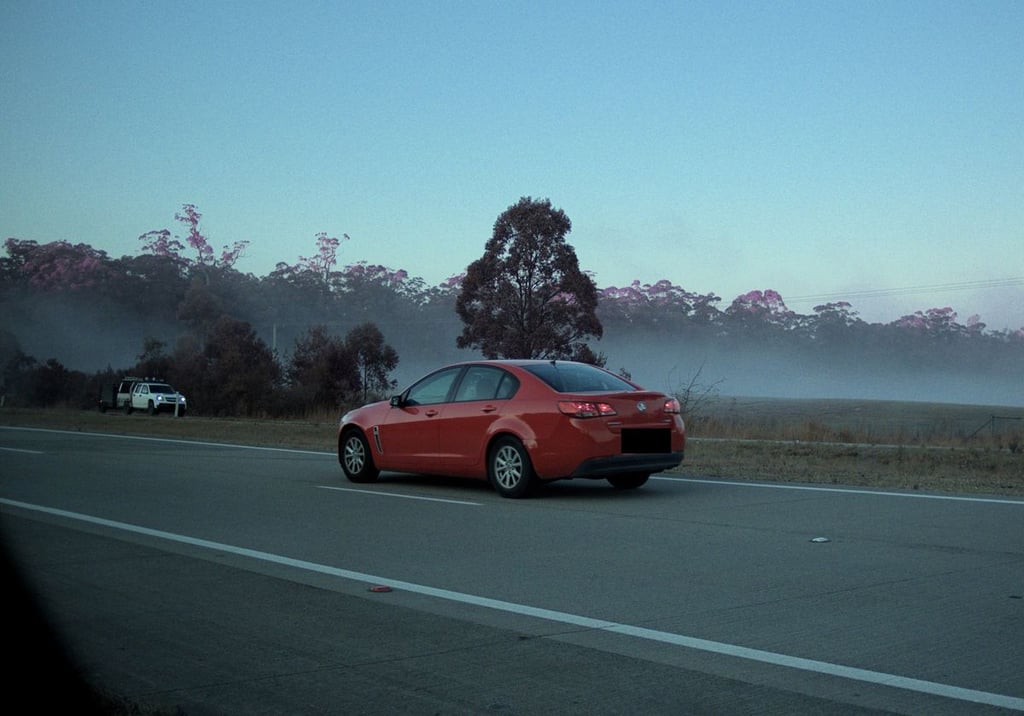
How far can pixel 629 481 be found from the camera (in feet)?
45.8

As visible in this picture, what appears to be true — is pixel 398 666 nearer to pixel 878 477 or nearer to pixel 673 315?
pixel 878 477

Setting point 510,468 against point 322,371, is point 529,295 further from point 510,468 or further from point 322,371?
point 510,468

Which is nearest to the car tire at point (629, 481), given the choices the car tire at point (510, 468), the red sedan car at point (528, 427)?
the red sedan car at point (528, 427)

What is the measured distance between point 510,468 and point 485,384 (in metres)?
1.20

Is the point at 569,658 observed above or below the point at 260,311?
below

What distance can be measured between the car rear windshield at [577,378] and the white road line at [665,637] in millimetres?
4673

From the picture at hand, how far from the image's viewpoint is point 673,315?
324ft

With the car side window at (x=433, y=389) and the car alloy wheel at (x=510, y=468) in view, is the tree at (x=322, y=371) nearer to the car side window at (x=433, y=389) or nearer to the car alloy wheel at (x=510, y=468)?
the car side window at (x=433, y=389)

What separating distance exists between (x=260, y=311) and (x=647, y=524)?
3753 inches

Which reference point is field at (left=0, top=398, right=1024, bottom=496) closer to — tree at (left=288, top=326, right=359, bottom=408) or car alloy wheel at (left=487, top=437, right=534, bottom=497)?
car alloy wheel at (left=487, top=437, right=534, bottom=497)

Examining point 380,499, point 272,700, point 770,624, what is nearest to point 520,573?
point 770,624

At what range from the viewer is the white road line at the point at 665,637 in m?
5.02

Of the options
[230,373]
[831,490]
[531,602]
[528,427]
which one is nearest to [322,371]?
[230,373]

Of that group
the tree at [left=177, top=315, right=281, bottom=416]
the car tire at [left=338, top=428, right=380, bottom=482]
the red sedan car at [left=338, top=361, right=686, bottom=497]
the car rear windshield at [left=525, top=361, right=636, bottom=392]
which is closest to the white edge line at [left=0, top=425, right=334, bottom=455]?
the car tire at [left=338, top=428, right=380, bottom=482]
